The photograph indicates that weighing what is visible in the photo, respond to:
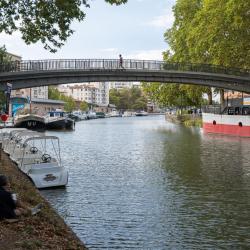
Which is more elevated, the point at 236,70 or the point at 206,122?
the point at 236,70

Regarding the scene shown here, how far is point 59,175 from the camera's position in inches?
866

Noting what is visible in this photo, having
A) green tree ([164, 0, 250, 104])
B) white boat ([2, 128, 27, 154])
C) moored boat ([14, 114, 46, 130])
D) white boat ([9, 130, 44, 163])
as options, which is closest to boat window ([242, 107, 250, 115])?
green tree ([164, 0, 250, 104])

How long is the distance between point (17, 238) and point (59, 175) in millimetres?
11685

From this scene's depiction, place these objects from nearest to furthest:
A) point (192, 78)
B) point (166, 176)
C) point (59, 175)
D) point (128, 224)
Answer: point (128, 224) → point (59, 175) → point (166, 176) → point (192, 78)

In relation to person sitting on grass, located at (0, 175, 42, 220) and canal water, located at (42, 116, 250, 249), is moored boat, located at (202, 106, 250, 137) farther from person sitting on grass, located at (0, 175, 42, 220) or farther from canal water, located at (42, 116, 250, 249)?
person sitting on grass, located at (0, 175, 42, 220)

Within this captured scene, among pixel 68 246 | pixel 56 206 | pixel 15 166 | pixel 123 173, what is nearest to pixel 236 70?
pixel 123 173

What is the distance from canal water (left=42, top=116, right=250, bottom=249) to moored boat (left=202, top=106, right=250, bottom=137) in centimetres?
2256

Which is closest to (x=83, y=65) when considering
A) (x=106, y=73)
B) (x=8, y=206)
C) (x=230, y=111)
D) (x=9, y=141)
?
(x=106, y=73)

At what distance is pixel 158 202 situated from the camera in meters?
19.0

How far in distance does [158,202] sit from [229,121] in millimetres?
41529

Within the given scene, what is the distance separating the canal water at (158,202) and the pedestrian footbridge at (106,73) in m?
12.9

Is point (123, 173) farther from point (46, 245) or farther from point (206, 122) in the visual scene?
point (206, 122)

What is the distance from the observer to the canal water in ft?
46.2

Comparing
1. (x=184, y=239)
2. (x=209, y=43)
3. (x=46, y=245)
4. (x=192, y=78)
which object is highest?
(x=209, y=43)
